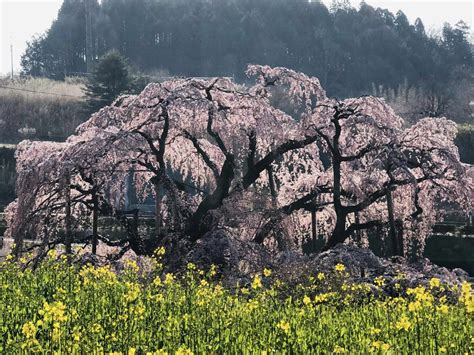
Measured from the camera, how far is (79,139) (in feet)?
53.4

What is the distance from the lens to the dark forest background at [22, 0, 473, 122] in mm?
85812

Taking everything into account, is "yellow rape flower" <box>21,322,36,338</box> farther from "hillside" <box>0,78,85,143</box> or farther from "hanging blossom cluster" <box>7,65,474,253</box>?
"hillside" <box>0,78,85,143</box>

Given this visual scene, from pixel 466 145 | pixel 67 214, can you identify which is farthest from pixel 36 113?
pixel 67 214

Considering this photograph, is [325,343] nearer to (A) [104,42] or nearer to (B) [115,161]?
(B) [115,161]

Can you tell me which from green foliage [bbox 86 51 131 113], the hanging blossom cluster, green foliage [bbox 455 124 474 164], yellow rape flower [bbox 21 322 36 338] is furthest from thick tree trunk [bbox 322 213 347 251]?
green foliage [bbox 86 51 131 113]

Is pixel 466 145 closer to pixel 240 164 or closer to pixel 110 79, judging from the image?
pixel 110 79

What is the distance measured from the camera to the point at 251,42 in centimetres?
9062

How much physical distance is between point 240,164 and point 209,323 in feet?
28.6

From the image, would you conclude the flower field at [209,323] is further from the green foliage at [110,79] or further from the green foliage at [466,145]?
the green foliage at [110,79]

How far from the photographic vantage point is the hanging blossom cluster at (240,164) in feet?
50.1

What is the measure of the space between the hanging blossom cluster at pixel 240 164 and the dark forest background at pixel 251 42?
215 ft

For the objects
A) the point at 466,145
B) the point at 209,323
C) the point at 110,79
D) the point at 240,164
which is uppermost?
the point at 110,79

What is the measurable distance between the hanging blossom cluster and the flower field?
3.39m

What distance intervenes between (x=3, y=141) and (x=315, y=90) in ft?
129
